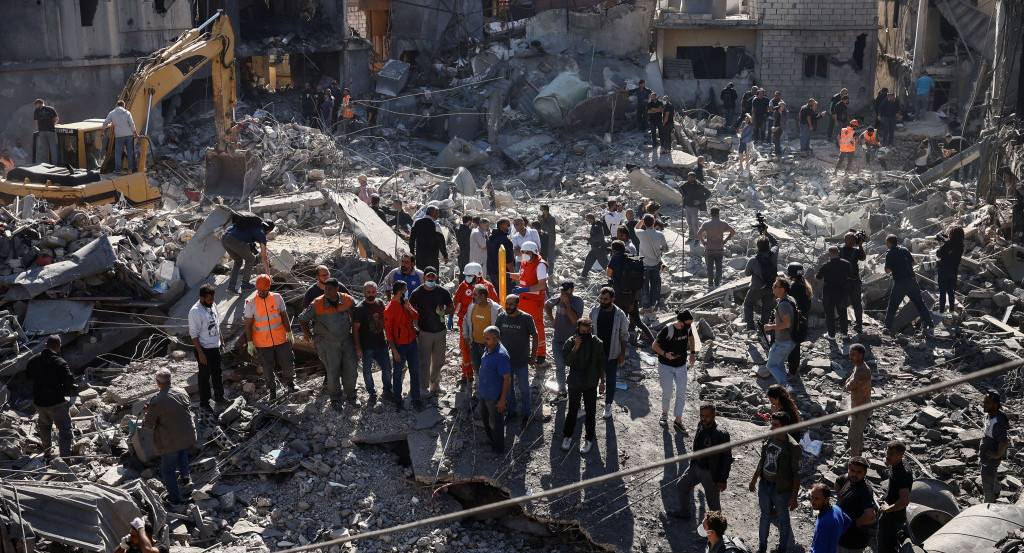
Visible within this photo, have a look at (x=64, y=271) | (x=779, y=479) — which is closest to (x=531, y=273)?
(x=779, y=479)

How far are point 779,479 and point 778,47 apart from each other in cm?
2044

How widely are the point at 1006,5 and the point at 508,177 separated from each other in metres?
10.6

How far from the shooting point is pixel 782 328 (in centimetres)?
986

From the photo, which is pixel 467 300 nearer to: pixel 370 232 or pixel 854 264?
pixel 370 232

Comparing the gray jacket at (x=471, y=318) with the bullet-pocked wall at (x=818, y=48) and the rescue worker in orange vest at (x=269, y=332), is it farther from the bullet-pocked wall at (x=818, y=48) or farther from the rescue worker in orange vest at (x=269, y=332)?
the bullet-pocked wall at (x=818, y=48)

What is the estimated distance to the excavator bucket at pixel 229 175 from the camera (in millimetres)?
15875

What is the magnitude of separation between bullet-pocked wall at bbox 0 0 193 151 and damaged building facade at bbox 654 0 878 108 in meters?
13.4

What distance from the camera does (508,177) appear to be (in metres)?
22.4

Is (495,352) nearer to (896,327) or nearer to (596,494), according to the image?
(596,494)

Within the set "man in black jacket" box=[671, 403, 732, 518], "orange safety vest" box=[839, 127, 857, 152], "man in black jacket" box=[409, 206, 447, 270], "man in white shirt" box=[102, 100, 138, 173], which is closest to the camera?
"man in black jacket" box=[671, 403, 732, 518]

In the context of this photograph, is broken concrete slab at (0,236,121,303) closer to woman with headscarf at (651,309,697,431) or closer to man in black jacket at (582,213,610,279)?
man in black jacket at (582,213,610,279)

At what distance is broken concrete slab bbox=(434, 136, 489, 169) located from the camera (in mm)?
22219

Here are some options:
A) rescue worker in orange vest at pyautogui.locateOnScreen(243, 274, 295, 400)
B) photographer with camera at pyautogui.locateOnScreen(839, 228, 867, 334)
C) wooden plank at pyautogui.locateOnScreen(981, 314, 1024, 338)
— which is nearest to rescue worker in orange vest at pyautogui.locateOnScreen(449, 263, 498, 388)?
rescue worker in orange vest at pyautogui.locateOnScreen(243, 274, 295, 400)

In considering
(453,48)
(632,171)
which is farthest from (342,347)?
(453,48)
